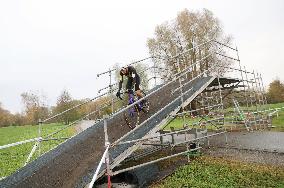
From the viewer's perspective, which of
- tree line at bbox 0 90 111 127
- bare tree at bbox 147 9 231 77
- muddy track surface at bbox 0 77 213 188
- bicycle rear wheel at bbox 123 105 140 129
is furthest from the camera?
tree line at bbox 0 90 111 127

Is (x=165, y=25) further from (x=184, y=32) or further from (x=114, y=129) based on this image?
(x=114, y=129)

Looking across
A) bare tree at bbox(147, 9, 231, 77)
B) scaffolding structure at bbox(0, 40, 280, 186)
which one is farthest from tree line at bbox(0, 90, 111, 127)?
scaffolding structure at bbox(0, 40, 280, 186)

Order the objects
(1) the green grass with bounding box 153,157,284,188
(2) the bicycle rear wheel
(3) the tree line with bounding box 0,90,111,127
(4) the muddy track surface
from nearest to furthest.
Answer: (4) the muddy track surface < (1) the green grass with bounding box 153,157,284,188 < (2) the bicycle rear wheel < (3) the tree line with bounding box 0,90,111,127

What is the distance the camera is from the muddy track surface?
24.2 ft

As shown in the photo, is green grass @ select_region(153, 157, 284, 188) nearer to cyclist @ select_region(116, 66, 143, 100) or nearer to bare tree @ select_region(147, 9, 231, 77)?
cyclist @ select_region(116, 66, 143, 100)

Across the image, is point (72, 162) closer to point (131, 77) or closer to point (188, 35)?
point (131, 77)

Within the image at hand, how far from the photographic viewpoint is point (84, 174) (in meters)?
7.45

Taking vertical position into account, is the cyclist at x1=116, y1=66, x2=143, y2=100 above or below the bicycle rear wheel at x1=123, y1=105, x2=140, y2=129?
above

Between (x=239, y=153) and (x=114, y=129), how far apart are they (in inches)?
175

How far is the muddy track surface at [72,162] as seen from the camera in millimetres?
7381

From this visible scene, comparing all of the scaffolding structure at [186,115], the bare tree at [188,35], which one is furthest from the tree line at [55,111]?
the scaffolding structure at [186,115]

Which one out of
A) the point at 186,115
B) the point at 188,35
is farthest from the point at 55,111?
the point at 186,115

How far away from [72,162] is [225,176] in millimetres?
4151

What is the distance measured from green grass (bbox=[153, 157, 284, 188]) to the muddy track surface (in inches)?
65.5
